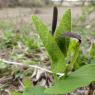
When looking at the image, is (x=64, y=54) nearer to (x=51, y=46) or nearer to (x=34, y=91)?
(x=51, y=46)

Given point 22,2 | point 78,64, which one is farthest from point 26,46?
point 22,2

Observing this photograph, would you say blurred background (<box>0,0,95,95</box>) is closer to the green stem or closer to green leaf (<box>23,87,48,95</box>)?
green leaf (<box>23,87,48,95</box>)

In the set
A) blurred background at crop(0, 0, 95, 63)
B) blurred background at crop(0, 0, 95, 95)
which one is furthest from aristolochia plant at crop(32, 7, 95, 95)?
blurred background at crop(0, 0, 95, 63)

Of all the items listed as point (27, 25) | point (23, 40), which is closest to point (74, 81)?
point (23, 40)

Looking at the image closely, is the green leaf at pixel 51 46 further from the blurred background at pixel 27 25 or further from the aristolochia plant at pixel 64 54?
the blurred background at pixel 27 25

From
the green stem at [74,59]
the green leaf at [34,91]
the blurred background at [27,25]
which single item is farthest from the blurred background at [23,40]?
the green stem at [74,59]

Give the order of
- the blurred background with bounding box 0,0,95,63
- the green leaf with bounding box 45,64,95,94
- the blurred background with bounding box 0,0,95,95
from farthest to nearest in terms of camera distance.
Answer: the blurred background with bounding box 0,0,95,63 < the blurred background with bounding box 0,0,95,95 < the green leaf with bounding box 45,64,95,94

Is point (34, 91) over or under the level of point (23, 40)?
over

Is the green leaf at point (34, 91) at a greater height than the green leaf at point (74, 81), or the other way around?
the green leaf at point (74, 81)

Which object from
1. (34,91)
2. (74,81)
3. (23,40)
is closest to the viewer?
(74,81)
